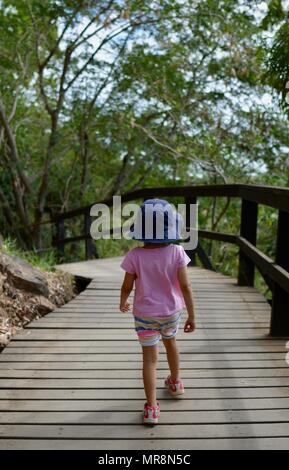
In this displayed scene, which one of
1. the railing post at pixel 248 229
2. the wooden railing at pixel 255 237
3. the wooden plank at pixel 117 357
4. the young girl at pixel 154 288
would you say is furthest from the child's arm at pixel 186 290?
the railing post at pixel 248 229

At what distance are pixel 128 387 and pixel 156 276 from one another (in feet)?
2.39

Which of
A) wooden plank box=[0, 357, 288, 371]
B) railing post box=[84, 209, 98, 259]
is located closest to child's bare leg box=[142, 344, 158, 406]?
wooden plank box=[0, 357, 288, 371]

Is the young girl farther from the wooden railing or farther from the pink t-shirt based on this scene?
the wooden railing

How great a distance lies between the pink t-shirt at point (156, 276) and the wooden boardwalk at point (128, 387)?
0.52 m

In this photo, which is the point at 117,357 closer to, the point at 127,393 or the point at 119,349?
the point at 119,349

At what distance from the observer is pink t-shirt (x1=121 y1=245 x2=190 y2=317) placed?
8.46 ft

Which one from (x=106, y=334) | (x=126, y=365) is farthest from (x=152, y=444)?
(x=106, y=334)

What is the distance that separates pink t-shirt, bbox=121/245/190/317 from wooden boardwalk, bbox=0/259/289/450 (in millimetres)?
517

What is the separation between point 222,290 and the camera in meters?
5.50

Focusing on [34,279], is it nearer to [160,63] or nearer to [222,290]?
[222,290]

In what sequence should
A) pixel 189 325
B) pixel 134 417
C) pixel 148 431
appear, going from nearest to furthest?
pixel 148 431, pixel 134 417, pixel 189 325

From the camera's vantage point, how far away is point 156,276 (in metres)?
2.59

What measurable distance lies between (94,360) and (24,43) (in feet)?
27.7
